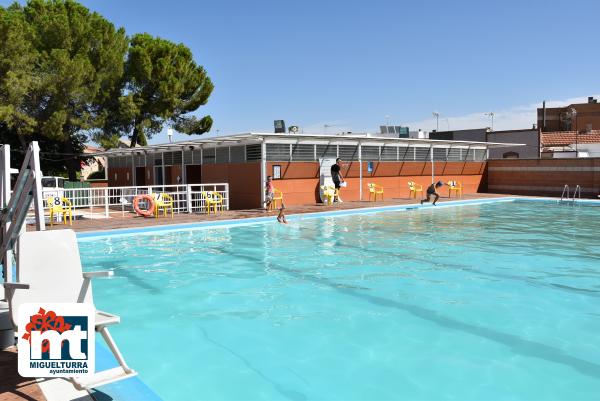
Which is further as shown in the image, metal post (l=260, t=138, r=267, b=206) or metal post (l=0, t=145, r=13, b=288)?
metal post (l=260, t=138, r=267, b=206)

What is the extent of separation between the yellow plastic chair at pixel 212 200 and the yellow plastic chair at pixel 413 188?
1065 cm

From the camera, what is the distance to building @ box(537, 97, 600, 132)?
59.0 meters

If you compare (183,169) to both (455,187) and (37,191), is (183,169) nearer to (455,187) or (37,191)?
(455,187)

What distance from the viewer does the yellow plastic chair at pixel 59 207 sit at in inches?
578

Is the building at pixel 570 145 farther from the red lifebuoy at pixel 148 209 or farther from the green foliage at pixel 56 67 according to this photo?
the green foliage at pixel 56 67

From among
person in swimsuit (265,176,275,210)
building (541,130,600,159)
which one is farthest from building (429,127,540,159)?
person in swimsuit (265,176,275,210)

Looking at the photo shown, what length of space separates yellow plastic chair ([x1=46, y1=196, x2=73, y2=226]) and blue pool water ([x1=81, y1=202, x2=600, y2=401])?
90.0 inches

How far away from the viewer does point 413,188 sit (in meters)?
25.7

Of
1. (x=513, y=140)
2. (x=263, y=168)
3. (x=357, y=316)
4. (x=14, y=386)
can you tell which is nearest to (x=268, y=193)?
(x=263, y=168)

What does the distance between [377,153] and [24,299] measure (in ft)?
71.2

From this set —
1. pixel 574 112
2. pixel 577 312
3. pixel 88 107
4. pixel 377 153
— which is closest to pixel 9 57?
pixel 88 107

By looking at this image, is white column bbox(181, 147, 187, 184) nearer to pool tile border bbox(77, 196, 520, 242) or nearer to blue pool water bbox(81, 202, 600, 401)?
pool tile border bbox(77, 196, 520, 242)

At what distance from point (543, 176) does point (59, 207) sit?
2544cm

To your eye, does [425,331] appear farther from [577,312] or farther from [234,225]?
[234,225]
